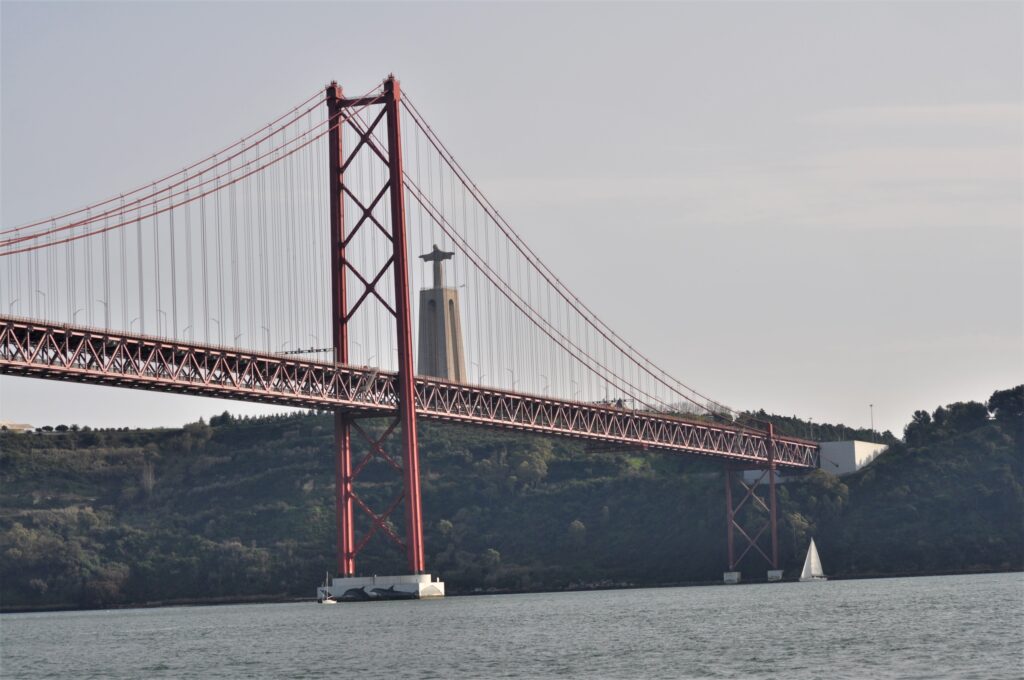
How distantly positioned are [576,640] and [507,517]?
70941 millimetres

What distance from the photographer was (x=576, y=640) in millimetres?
57281

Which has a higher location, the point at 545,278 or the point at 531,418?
the point at 545,278

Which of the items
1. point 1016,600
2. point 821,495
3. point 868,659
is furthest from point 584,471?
point 868,659

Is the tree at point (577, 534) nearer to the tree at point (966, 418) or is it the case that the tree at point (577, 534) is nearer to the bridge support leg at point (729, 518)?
the bridge support leg at point (729, 518)

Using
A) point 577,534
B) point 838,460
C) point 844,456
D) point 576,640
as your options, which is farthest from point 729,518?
point 576,640

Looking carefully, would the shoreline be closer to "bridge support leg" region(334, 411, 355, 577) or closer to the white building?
the white building

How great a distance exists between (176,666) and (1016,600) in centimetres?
3326

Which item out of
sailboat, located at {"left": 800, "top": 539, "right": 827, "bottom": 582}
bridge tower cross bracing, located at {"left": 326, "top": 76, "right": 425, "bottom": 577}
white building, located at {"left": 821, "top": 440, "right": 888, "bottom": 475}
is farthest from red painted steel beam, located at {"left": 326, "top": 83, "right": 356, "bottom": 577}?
white building, located at {"left": 821, "top": 440, "right": 888, "bottom": 475}

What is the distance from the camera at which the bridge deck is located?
7025cm

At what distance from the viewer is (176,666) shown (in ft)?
173

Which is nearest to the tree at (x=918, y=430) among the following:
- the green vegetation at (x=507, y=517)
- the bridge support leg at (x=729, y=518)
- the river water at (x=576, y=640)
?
the green vegetation at (x=507, y=517)

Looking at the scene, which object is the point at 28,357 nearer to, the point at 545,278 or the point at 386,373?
the point at 386,373

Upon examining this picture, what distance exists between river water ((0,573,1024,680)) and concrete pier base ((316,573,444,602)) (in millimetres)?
925

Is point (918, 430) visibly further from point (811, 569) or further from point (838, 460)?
point (811, 569)
